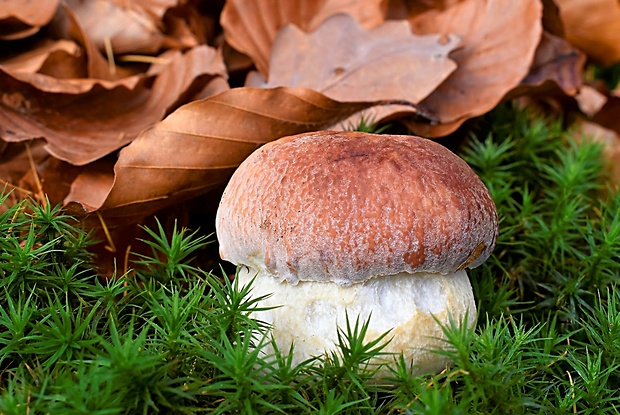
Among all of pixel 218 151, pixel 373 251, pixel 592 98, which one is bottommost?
pixel 592 98

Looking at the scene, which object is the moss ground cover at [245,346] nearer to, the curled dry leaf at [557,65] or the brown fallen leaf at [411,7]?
the curled dry leaf at [557,65]

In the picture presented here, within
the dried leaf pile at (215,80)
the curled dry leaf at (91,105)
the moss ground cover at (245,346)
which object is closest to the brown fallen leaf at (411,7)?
the dried leaf pile at (215,80)

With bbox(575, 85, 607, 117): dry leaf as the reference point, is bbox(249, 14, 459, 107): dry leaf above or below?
above

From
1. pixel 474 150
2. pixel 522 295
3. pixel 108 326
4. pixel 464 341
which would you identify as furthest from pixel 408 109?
pixel 108 326

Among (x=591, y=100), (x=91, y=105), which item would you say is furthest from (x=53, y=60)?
(x=591, y=100)

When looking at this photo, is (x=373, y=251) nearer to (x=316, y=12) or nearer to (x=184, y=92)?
(x=184, y=92)

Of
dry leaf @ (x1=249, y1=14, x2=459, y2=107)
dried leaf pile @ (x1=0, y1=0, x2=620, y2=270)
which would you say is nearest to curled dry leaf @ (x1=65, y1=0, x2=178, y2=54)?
dried leaf pile @ (x1=0, y1=0, x2=620, y2=270)

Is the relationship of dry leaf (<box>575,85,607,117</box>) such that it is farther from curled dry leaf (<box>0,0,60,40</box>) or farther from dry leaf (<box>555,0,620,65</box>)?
curled dry leaf (<box>0,0,60,40</box>)
